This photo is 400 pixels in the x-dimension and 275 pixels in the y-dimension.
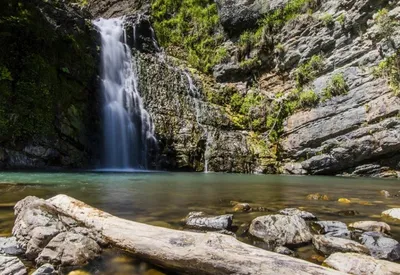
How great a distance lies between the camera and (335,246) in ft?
11.7

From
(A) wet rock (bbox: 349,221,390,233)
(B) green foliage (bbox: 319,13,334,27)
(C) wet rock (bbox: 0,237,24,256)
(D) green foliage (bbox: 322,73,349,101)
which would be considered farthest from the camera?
(B) green foliage (bbox: 319,13,334,27)

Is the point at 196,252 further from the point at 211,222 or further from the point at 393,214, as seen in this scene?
the point at 393,214

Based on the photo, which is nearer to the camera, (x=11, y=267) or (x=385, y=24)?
(x=11, y=267)

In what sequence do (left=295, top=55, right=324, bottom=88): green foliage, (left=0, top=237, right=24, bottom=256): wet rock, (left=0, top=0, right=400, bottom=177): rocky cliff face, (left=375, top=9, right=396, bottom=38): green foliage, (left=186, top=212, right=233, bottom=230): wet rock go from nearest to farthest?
1. (left=0, top=237, right=24, bottom=256): wet rock
2. (left=186, top=212, right=233, bottom=230): wet rock
3. (left=0, top=0, right=400, bottom=177): rocky cliff face
4. (left=375, top=9, right=396, bottom=38): green foliage
5. (left=295, top=55, right=324, bottom=88): green foliage

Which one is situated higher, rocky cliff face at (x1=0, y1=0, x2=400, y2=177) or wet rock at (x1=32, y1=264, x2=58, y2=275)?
rocky cliff face at (x1=0, y1=0, x2=400, y2=177)

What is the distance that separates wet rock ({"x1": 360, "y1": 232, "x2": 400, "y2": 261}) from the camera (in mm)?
3449

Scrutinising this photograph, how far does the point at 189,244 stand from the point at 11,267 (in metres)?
1.58

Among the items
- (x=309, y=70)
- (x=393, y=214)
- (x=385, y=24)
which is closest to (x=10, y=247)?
(x=393, y=214)

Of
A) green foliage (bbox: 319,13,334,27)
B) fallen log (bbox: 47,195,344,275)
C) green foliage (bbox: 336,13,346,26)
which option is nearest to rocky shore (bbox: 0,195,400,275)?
fallen log (bbox: 47,195,344,275)

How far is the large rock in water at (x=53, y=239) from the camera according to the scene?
311 cm

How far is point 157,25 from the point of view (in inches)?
1131

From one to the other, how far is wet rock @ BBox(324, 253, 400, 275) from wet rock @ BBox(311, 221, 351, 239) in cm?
125

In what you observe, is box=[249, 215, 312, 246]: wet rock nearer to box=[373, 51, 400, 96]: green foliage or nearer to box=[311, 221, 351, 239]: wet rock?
box=[311, 221, 351, 239]: wet rock

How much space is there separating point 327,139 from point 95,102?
14.9m
